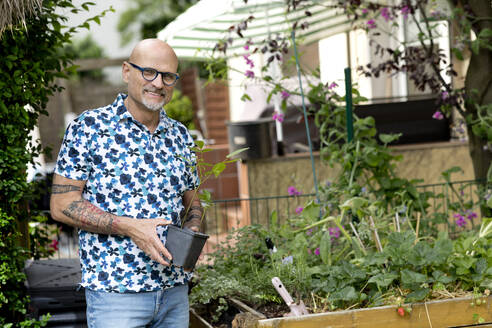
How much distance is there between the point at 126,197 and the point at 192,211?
1.04ft

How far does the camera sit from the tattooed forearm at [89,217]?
6.61ft

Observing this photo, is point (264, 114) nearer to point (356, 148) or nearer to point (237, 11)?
point (237, 11)

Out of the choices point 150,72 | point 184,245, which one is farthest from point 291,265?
point 150,72

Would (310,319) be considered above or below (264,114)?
below

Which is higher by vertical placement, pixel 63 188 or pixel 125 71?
pixel 125 71

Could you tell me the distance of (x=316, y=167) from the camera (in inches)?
242

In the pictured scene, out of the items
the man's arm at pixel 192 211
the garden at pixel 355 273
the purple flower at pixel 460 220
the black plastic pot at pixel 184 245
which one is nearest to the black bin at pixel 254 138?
Result: the purple flower at pixel 460 220

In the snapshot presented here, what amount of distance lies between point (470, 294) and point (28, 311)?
6.56 feet

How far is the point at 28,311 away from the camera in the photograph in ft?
10.0

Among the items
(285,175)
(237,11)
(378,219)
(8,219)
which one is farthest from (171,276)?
(237,11)

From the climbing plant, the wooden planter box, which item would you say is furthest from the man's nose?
the wooden planter box

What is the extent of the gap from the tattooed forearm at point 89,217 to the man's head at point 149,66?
0.37 meters

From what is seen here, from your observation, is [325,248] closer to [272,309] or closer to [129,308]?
[272,309]

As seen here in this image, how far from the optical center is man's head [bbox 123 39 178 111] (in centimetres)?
211
